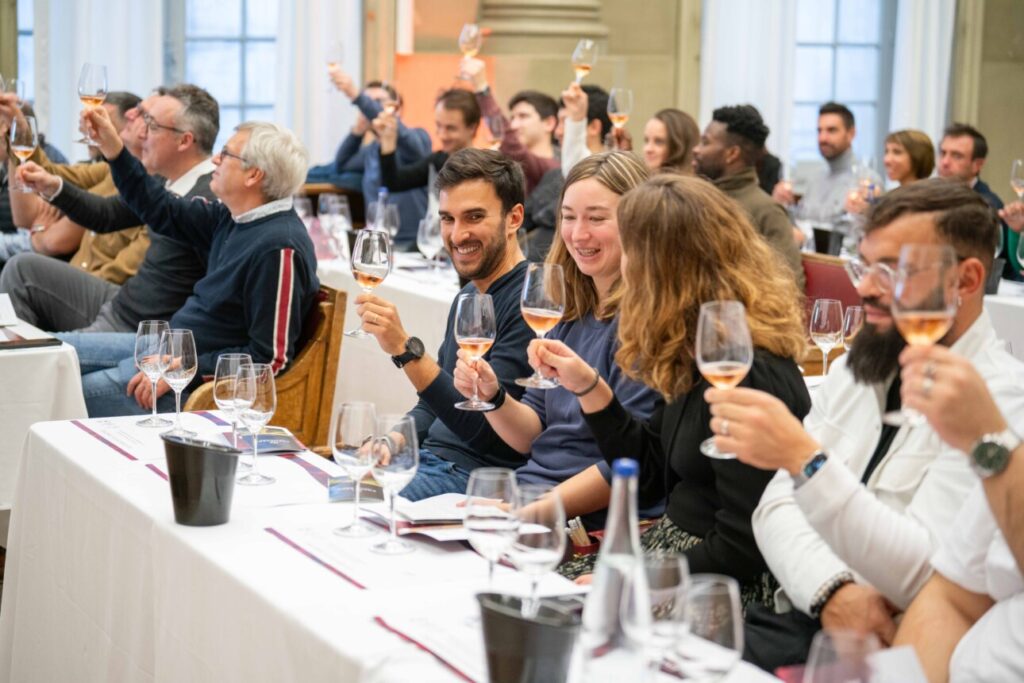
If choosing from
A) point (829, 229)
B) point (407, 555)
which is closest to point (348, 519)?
point (407, 555)

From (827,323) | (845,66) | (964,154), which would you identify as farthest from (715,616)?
(845,66)

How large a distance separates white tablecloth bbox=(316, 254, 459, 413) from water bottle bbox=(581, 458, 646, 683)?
3161 mm

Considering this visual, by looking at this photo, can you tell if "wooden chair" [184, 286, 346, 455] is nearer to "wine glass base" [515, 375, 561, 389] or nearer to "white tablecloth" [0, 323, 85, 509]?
"white tablecloth" [0, 323, 85, 509]

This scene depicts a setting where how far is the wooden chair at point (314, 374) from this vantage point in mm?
3885

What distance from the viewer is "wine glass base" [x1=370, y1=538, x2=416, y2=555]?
204cm

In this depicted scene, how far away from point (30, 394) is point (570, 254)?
5.79 ft

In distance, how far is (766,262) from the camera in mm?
2258

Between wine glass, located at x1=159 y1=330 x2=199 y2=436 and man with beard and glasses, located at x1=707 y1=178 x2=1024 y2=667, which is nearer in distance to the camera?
man with beard and glasses, located at x1=707 y1=178 x2=1024 y2=667

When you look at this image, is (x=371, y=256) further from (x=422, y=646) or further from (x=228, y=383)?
(x=422, y=646)

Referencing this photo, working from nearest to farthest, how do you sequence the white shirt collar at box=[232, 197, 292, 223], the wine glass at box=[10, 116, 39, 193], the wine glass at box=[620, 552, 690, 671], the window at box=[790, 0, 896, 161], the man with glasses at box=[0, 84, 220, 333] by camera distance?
the wine glass at box=[620, 552, 690, 671] < the white shirt collar at box=[232, 197, 292, 223] < the wine glass at box=[10, 116, 39, 193] < the man with glasses at box=[0, 84, 220, 333] < the window at box=[790, 0, 896, 161]

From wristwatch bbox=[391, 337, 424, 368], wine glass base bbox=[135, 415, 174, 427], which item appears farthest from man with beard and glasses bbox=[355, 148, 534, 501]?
wine glass base bbox=[135, 415, 174, 427]

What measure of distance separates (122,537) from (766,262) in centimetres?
121

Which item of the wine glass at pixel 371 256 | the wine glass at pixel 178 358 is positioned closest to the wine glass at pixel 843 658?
the wine glass at pixel 178 358

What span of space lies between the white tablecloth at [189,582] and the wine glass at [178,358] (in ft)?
0.39
